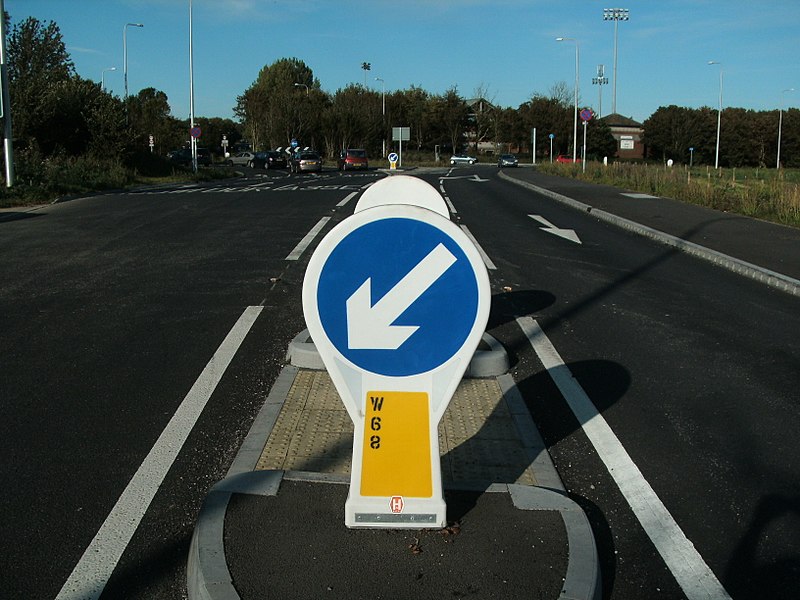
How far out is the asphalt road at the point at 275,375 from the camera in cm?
387

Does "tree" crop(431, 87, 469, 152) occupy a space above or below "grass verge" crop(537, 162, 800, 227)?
above

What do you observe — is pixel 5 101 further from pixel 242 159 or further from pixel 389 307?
pixel 242 159

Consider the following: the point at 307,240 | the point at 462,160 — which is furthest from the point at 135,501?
the point at 462,160

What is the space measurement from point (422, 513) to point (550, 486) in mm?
1008

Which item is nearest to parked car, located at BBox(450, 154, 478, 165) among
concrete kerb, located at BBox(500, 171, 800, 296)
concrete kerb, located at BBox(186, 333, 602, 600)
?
concrete kerb, located at BBox(500, 171, 800, 296)

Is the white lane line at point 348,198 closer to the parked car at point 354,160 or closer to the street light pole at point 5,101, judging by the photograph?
the street light pole at point 5,101

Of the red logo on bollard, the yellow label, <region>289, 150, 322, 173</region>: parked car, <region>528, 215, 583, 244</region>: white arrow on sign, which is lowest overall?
the red logo on bollard

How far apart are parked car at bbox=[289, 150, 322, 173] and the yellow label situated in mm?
52643

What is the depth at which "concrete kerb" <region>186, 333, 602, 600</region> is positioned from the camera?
3.27 meters

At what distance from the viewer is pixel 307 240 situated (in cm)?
1477

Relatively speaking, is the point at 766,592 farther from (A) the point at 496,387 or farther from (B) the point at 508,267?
(B) the point at 508,267

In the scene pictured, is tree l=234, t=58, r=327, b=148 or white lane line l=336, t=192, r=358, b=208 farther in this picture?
tree l=234, t=58, r=327, b=148

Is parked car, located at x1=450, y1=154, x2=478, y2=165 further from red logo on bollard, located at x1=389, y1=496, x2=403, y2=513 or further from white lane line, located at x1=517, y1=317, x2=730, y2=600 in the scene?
red logo on bollard, located at x1=389, y1=496, x2=403, y2=513

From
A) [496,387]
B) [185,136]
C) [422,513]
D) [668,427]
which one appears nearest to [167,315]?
[496,387]
